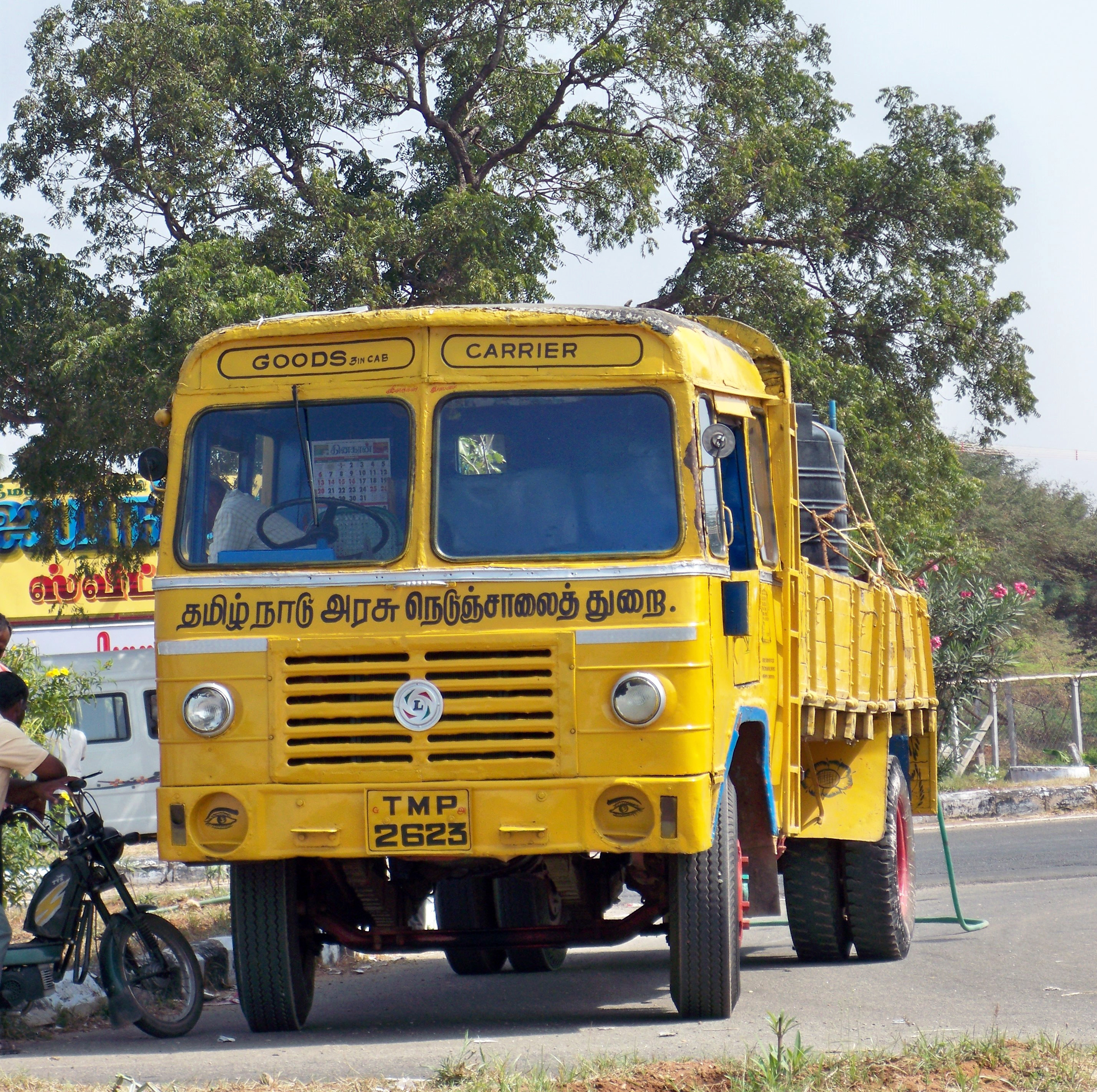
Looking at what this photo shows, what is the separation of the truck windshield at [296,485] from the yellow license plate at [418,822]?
93cm

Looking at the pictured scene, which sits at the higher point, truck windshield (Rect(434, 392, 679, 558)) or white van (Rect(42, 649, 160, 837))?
truck windshield (Rect(434, 392, 679, 558))

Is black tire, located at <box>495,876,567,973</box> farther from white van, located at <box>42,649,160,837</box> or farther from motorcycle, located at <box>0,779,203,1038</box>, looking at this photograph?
white van, located at <box>42,649,160,837</box>

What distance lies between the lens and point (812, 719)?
24.8ft

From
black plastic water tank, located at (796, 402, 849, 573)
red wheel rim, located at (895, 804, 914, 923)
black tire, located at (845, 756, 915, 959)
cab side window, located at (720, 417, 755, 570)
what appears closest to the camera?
cab side window, located at (720, 417, 755, 570)

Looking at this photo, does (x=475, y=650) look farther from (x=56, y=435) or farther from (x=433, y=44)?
(x=433, y=44)

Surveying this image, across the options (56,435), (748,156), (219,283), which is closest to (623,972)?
(219,283)

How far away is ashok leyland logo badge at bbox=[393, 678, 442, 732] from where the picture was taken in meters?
5.96

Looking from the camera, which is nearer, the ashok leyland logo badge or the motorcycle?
the ashok leyland logo badge

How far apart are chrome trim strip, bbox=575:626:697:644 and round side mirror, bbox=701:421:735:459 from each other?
0.69 metres

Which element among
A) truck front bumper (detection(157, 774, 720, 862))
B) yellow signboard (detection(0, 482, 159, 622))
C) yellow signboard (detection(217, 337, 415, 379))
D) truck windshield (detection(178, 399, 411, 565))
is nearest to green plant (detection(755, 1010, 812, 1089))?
truck front bumper (detection(157, 774, 720, 862))

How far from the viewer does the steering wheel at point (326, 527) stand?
20.5ft

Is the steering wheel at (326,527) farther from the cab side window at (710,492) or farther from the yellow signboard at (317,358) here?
the cab side window at (710,492)

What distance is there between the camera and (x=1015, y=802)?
17906mm

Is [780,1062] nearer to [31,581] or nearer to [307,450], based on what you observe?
[307,450]
